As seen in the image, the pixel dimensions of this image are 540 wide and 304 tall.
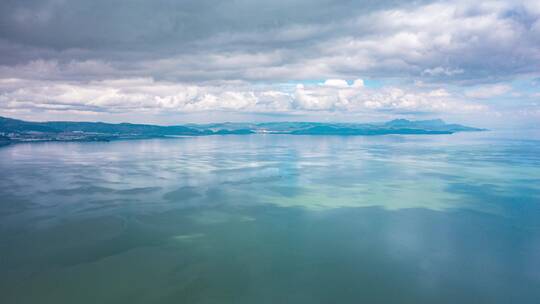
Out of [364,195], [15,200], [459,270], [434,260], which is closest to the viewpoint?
[459,270]

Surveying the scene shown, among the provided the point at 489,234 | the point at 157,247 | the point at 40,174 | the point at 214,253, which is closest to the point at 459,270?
the point at 489,234

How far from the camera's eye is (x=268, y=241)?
19.3 metres

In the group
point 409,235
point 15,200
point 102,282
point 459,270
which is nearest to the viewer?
point 102,282

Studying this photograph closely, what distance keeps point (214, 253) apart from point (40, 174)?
33291 mm

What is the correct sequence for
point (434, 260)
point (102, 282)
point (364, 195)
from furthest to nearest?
point (364, 195) < point (434, 260) < point (102, 282)

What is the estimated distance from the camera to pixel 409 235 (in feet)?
66.1

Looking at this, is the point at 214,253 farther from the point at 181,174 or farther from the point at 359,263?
the point at 181,174

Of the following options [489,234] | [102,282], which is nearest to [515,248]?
[489,234]

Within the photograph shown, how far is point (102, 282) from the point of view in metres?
14.5

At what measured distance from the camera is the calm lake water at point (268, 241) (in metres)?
14.1

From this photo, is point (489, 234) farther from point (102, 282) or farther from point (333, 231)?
point (102, 282)

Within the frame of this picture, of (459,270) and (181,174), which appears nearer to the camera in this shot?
(459,270)

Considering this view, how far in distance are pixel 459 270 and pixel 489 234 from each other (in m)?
6.65

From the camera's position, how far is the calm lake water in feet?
46.1
